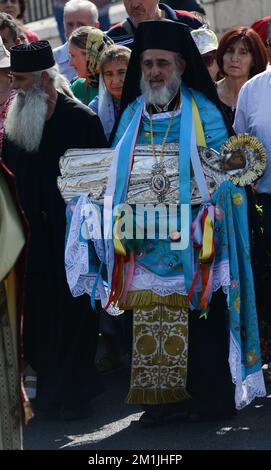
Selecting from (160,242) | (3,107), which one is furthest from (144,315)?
(3,107)

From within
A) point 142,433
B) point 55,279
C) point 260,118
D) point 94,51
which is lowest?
point 142,433

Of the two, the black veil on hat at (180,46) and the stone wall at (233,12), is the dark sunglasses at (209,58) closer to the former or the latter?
the black veil on hat at (180,46)

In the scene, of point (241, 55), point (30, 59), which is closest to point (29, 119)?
point (30, 59)

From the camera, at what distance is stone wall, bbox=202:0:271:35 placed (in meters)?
13.8

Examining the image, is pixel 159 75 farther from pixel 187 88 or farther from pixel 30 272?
pixel 30 272

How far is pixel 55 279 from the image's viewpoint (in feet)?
27.1

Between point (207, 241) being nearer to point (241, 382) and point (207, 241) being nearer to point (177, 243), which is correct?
point (177, 243)

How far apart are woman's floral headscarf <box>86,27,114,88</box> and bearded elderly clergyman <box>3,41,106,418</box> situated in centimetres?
98

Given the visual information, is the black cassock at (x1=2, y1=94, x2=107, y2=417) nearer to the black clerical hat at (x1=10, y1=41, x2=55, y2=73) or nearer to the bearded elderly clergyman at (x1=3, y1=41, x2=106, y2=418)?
the bearded elderly clergyman at (x1=3, y1=41, x2=106, y2=418)

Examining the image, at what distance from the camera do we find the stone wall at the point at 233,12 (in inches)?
545

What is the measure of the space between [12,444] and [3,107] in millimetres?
3220

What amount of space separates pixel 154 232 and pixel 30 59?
1.35 metres

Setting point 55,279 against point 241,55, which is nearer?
point 55,279
